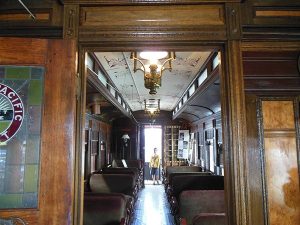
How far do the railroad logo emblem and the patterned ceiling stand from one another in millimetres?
2407

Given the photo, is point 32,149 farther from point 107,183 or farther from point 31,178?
point 107,183

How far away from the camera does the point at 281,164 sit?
6.57 ft

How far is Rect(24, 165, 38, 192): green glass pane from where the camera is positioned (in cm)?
171

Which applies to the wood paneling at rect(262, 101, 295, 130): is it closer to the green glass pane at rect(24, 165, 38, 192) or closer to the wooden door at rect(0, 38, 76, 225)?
the wooden door at rect(0, 38, 76, 225)

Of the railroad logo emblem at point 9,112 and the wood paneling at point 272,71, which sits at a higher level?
the wood paneling at point 272,71

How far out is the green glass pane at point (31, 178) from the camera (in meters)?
1.71

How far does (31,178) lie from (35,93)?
57 cm

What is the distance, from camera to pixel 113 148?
1072cm

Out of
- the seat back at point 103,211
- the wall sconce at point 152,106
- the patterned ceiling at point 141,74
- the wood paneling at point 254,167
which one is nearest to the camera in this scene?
the wood paneling at point 254,167

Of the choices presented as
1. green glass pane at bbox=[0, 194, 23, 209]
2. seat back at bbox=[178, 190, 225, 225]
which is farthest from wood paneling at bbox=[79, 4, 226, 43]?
seat back at bbox=[178, 190, 225, 225]

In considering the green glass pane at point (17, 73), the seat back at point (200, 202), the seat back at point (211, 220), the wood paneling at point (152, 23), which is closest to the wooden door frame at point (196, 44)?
the wood paneling at point (152, 23)

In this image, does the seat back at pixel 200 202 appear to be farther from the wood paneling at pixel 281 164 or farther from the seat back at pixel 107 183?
the seat back at pixel 107 183

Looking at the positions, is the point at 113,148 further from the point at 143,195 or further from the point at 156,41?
the point at 156,41

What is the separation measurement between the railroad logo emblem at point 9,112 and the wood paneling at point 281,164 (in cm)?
179
